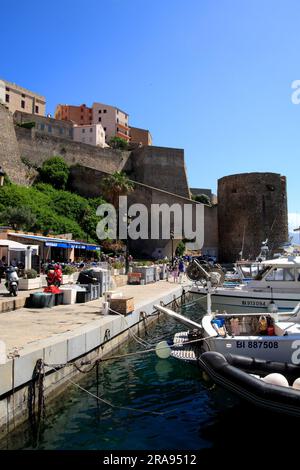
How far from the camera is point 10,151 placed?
39875 millimetres

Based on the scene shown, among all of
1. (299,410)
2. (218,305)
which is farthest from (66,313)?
(218,305)

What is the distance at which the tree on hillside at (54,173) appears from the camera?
43250 mm

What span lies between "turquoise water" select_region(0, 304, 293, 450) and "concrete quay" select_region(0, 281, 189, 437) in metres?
0.30

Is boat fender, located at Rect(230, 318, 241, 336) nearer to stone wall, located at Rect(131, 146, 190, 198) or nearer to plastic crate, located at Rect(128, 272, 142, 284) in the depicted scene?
plastic crate, located at Rect(128, 272, 142, 284)

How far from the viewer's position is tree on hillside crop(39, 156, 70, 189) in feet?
142

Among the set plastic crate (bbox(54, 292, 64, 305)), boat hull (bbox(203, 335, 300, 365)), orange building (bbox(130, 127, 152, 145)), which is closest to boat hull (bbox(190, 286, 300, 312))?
plastic crate (bbox(54, 292, 64, 305))

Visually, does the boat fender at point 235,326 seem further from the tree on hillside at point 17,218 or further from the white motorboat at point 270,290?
the tree on hillside at point 17,218

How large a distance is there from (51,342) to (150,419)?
1.88 meters

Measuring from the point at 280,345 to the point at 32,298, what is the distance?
6.56 m

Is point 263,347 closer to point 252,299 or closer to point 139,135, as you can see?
point 252,299

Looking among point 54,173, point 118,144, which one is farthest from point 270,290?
point 118,144

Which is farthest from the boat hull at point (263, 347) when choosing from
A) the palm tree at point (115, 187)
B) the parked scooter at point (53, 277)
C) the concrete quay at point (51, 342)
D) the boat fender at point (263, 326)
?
the palm tree at point (115, 187)
